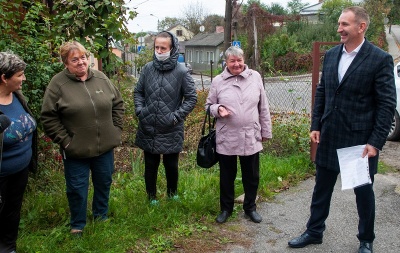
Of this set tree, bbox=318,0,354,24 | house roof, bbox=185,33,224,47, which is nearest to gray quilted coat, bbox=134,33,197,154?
tree, bbox=318,0,354,24

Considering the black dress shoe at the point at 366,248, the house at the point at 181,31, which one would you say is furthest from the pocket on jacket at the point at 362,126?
the house at the point at 181,31

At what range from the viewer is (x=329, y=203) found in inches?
146

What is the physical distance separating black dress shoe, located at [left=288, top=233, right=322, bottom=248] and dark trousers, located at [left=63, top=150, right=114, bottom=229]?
174 centimetres

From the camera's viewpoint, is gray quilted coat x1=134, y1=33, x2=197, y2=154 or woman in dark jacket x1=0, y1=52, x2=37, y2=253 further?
gray quilted coat x1=134, y1=33, x2=197, y2=154

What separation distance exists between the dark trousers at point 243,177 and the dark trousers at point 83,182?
1111 millimetres

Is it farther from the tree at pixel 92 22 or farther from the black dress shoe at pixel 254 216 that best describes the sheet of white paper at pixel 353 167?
the tree at pixel 92 22

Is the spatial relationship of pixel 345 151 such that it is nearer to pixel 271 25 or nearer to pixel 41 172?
pixel 41 172

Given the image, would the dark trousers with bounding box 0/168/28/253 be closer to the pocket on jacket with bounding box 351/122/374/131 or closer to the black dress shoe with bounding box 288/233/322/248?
the black dress shoe with bounding box 288/233/322/248

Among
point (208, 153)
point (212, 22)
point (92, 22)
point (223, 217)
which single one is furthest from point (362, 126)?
point (212, 22)

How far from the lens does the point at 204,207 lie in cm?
450

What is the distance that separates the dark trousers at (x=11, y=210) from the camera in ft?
10.9

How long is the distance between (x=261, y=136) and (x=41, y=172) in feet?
7.99

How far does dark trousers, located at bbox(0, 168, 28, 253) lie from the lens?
10.9 ft

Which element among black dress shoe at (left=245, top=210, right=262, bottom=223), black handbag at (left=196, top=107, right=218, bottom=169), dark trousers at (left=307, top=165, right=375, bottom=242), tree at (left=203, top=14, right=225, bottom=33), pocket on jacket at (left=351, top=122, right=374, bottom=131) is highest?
tree at (left=203, top=14, right=225, bottom=33)
